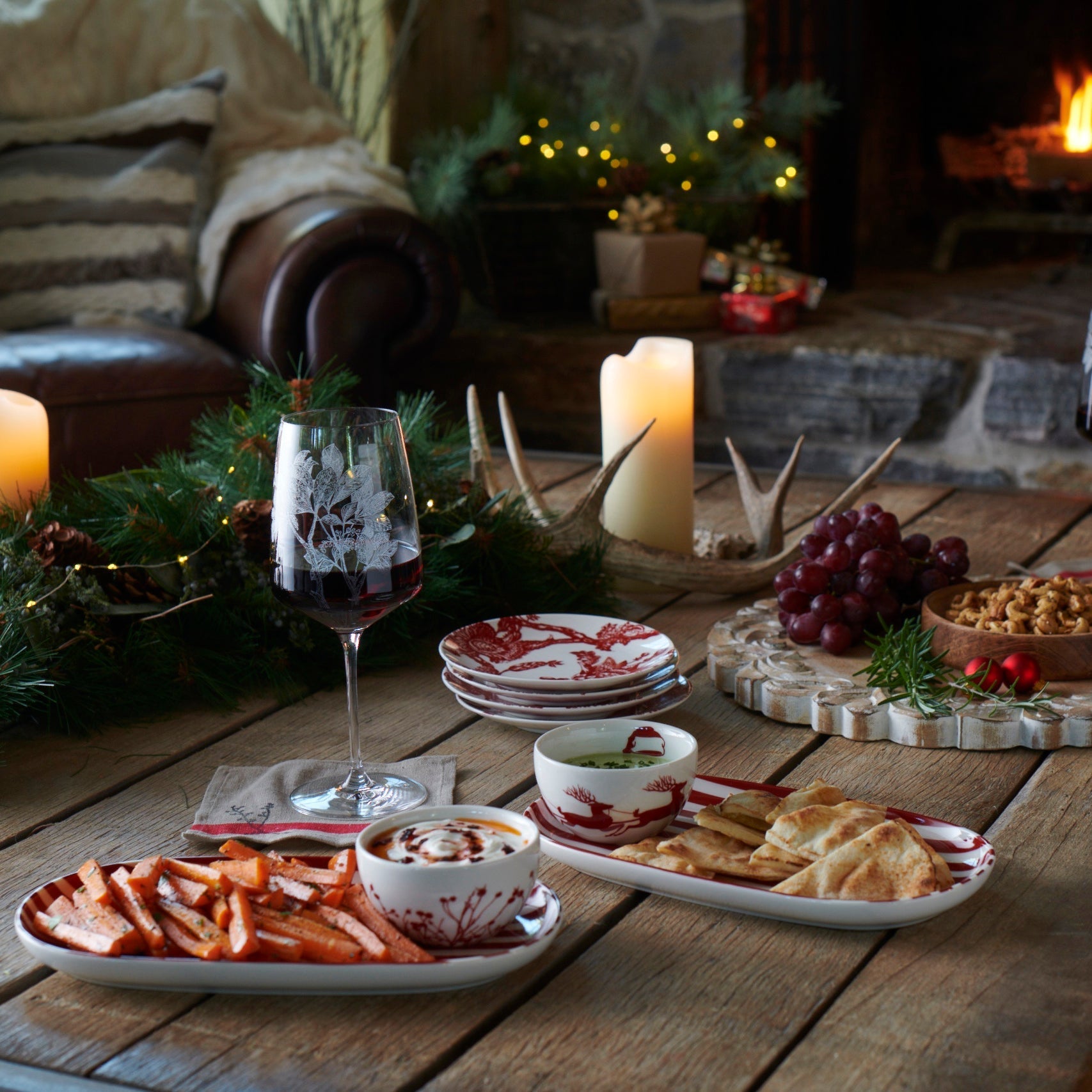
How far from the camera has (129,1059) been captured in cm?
59

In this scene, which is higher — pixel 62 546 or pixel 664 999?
pixel 62 546

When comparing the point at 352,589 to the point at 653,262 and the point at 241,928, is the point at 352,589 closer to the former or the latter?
the point at 241,928

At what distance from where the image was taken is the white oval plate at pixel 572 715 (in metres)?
0.94

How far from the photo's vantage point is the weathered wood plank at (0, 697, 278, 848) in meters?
0.86

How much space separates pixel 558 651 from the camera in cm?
104

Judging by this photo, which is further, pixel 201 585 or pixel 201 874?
pixel 201 585

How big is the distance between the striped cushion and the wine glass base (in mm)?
1695

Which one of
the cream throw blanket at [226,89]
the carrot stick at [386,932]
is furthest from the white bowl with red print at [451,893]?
the cream throw blanket at [226,89]

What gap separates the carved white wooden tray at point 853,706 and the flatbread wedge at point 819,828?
0.71ft

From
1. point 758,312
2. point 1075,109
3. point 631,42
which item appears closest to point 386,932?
point 758,312

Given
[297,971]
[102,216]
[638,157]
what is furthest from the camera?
[638,157]

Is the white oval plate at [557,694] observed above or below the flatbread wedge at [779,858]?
below

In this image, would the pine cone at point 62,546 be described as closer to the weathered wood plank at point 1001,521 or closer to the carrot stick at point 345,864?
the carrot stick at point 345,864

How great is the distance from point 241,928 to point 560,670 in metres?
0.41
